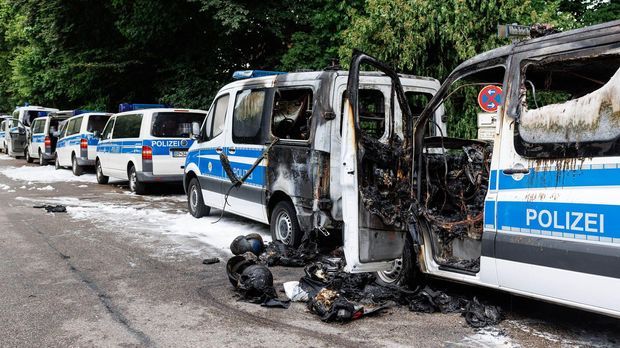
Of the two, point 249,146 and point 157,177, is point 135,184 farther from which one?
point 249,146

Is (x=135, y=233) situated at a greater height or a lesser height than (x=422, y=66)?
lesser

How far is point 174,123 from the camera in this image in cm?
1302

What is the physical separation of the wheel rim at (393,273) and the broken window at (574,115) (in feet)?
5.80

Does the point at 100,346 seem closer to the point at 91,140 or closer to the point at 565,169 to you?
the point at 565,169

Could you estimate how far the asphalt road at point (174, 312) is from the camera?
4578mm

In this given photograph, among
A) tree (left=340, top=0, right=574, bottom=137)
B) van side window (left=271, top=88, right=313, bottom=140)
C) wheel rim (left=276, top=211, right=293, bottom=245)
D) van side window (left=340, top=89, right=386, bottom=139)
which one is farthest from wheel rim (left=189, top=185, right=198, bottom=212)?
van side window (left=340, top=89, right=386, bottom=139)

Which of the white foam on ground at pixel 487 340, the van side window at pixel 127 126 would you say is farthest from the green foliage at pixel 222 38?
the white foam on ground at pixel 487 340

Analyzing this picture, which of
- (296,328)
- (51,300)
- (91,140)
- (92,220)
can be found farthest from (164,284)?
(91,140)

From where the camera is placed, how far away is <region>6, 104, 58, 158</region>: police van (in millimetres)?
25719

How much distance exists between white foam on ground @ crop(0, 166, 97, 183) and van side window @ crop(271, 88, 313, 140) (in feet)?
36.7

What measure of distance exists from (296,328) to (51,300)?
8.01 ft

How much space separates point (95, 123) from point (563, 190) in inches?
627

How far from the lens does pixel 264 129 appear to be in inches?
310

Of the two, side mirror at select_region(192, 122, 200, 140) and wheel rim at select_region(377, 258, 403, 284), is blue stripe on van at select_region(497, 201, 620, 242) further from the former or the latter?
side mirror at select_region(192, 122, 200, 140)
